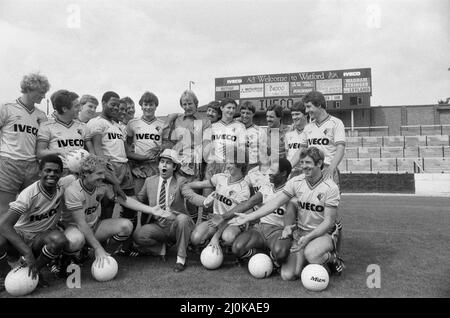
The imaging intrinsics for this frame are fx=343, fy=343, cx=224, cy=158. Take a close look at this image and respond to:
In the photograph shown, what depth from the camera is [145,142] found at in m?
5.75

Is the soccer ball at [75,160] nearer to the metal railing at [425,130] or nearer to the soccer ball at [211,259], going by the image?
the soccer ball at [211,259]

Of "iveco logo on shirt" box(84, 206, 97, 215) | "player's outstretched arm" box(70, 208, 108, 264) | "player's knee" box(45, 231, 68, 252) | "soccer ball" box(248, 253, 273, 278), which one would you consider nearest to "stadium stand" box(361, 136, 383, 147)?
"soccer ball" box(248, 253, 273, 278)

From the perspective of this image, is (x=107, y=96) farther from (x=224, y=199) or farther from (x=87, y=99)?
(x=224, y=199)

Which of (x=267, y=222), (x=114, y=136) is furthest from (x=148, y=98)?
(x=267, y=222)

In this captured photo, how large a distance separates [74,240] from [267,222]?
2.57 m

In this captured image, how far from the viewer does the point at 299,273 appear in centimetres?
422

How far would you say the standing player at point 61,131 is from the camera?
4.68m

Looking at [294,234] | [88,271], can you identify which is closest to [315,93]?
[294,234]

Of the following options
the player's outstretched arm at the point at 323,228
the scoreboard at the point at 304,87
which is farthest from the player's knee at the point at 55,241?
the scoreboard at the point at 304,87

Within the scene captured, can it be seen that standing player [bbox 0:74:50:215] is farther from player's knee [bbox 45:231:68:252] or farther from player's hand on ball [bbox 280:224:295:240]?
player's hand on ball [bbox 280:224:295:240]

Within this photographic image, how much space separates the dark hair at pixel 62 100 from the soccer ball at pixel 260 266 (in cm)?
324

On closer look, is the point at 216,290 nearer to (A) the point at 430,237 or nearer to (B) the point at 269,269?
(B) the point at 269,269
